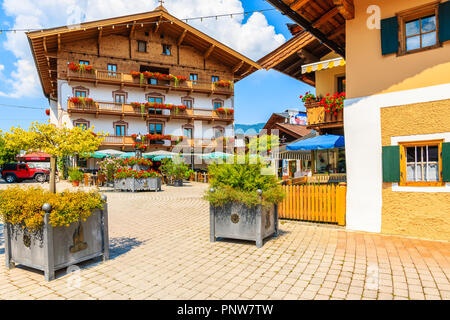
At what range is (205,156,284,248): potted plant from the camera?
5.55 m

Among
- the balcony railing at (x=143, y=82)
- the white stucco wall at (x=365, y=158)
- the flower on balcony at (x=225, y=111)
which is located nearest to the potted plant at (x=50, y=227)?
the white stucco wall at (x=365, y=158)

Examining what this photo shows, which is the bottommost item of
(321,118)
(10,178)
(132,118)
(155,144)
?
(10,178)

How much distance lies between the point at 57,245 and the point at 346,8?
749cm

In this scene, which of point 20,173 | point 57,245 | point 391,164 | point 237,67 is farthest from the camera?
point 237,67

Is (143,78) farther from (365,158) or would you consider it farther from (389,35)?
(365,158)

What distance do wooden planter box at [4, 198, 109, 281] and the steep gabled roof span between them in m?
24.4

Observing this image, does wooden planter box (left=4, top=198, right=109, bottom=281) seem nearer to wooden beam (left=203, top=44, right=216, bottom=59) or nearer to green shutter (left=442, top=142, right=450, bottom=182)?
green shutter (left=442, top=142, right=450, bottom=182)

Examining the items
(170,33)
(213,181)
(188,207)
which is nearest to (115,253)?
(213,181)

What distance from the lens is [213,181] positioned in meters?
5.98

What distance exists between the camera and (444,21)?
239 inches

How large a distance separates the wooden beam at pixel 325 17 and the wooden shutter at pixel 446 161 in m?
4.06

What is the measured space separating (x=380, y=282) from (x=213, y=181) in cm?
333

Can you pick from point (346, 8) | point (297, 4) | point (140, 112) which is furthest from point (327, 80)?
point (140, 112)

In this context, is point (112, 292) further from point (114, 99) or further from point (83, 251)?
point (114, 99)
